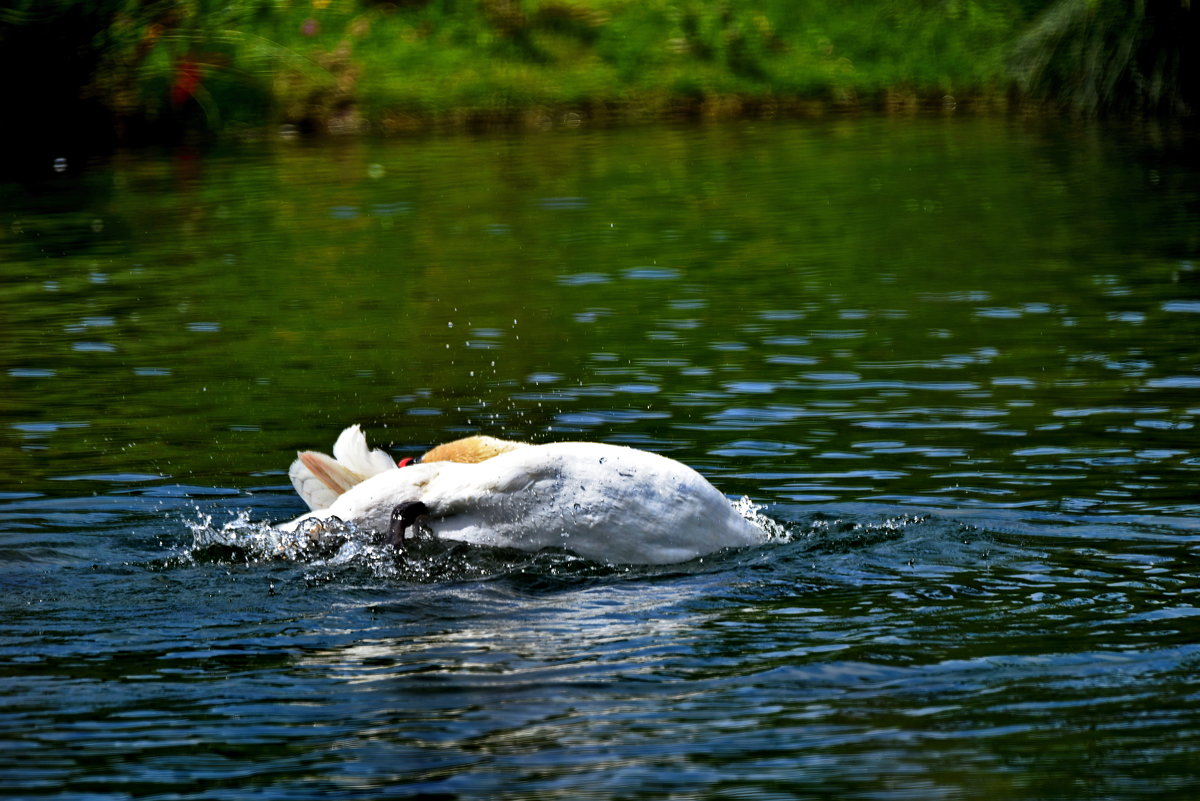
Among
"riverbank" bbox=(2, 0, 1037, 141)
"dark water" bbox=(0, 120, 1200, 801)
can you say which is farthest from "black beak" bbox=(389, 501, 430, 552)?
"riverbank" bbox=(2, 0, 1037, 141)

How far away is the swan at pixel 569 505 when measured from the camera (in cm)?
661

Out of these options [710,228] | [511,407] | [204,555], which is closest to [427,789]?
[204,555]

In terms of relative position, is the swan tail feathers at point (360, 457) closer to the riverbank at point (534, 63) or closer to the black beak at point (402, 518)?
the black beak at point (402, 518)

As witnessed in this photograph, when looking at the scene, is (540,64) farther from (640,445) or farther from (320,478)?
(320,478)

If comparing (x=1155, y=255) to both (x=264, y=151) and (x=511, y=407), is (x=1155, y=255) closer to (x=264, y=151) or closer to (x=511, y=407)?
(x=511, y=407)

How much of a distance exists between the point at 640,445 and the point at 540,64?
20.6 metres

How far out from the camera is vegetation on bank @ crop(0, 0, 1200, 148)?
27.3 meters

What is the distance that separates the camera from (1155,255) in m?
14.7

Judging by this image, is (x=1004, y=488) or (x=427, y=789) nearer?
(x=427, y=789)

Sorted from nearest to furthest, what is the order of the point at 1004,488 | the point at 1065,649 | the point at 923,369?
1. the point at 1065,649
2. the point at 1004,488
3. the point at 923,369

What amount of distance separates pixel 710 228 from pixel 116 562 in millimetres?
10673

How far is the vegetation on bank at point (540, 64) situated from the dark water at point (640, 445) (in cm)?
818

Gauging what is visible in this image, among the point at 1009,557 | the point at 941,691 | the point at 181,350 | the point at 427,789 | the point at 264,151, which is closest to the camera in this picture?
the point at 427,789

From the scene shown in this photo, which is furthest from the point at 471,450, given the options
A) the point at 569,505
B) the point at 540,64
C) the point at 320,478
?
the point at 540,64
